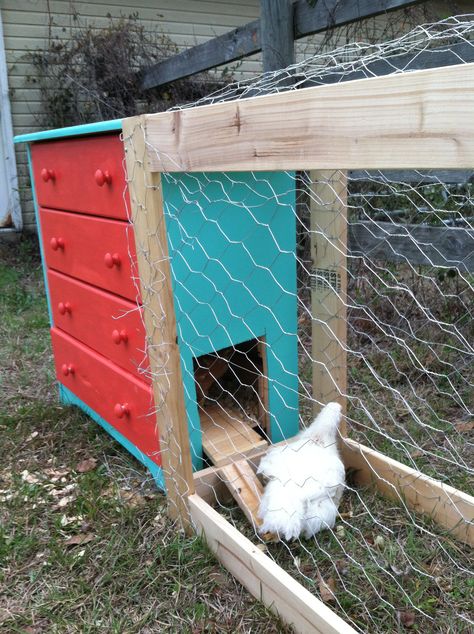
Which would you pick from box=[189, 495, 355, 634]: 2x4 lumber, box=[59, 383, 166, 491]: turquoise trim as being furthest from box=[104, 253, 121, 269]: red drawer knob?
box=[189, 495, 355, 634]: 2x4 lumber

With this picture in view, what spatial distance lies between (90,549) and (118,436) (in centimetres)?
46

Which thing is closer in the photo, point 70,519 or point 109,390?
point 70,519

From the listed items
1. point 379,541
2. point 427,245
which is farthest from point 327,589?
point 427,245

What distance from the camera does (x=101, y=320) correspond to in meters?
1.91

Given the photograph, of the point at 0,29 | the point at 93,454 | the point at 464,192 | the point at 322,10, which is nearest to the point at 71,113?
the point at 0,29

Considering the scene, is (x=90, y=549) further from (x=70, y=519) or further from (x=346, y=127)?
(x=346, y=127)

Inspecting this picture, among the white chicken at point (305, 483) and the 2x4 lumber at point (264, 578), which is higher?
the white chicken at point (305, 483)

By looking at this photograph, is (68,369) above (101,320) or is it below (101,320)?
below

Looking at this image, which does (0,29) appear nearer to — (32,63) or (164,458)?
(32,63)

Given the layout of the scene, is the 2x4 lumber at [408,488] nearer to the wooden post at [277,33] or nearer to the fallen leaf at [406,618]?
the fallen leaf at [406,618]

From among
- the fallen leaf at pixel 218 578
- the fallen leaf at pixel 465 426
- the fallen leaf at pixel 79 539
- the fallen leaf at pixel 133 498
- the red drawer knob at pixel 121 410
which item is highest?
the red drawer knob at pixel 121 410

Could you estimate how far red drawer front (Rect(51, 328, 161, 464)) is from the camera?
1725 mm

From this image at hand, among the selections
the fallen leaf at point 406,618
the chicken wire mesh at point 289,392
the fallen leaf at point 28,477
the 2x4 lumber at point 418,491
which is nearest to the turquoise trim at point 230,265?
the chicken wire mesh at point 289,392

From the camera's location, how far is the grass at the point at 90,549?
1350 millimetres
